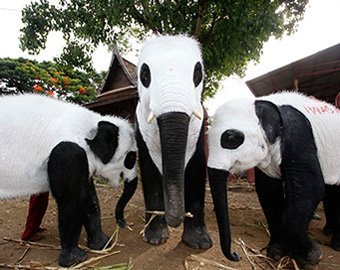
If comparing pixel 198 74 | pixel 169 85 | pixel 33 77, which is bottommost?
pixel 169 85

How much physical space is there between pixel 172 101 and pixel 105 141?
104 cm

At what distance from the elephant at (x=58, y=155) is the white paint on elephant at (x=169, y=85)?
1.50 feet

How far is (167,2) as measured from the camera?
5.51m

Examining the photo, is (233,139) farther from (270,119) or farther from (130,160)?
(130,160)

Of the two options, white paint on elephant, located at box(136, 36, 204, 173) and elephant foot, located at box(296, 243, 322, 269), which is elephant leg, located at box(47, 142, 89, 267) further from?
elephant foot, located at box(296, 243, 322, 269)

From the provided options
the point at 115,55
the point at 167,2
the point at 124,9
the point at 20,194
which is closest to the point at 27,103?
the point at 20,194

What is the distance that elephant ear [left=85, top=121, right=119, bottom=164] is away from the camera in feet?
9.30

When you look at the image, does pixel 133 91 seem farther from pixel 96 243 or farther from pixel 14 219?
pixel 96 243

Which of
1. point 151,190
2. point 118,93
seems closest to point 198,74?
point 151,190

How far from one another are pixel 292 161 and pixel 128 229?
6.21 feet

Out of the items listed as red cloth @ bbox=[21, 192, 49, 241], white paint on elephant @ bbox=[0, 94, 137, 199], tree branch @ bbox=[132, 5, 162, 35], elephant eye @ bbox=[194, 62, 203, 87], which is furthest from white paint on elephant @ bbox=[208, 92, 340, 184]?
tree branch @ bbox=[132, 5, 162, 35]

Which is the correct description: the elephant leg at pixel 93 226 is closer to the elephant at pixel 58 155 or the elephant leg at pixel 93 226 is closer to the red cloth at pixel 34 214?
the elephant at pixel 58 155

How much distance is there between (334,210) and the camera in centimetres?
334

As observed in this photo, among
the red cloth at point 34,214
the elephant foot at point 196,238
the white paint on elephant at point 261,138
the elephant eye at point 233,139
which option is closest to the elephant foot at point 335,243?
the white paint on elephant at point 261,138
